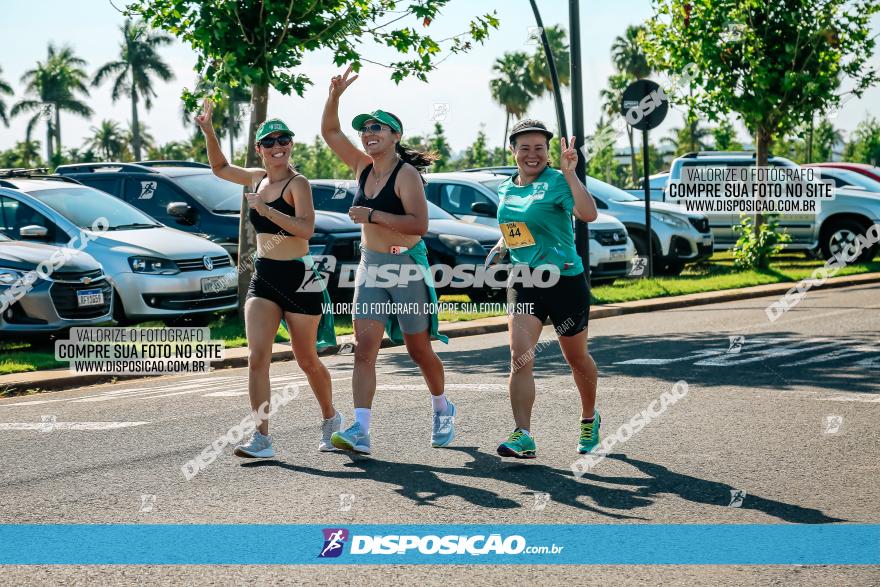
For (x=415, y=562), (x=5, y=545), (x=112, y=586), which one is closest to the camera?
(x=112, y=586)

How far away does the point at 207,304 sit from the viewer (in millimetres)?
13984

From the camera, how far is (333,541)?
16.7 feet

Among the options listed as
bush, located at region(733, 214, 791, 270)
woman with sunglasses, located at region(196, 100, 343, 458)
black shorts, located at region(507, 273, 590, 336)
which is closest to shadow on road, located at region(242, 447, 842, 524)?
woman with sunglasses, located at region(196, 100, 343, 458)

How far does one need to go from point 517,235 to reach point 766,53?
1727 centimetres

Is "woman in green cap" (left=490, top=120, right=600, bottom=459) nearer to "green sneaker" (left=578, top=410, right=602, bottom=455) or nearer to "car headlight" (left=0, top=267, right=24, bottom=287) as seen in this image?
"green sneaker" (left=578, top=410, right=602, bottom=455)

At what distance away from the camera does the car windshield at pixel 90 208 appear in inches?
543

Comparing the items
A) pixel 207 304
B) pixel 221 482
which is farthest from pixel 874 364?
pixel 207 304

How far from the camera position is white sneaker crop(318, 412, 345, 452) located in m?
7.20

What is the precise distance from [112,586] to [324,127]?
3.60m

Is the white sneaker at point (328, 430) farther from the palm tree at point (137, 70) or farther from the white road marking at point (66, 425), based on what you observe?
the palm tree at point (137, 70)

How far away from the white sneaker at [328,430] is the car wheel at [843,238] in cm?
1797

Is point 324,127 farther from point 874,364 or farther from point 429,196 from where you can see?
point 429,196

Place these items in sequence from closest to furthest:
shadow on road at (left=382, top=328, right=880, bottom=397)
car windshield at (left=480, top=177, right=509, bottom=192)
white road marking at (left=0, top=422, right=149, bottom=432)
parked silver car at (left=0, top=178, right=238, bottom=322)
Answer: white road marking at (left=0, top=422, right=149, bottom=432)
shadow on road at (left=382, top=328, right=880, bottom=397)
parked silver car at (left=0, top=178, right=238, bottom=322)
car windshield at (left=480, top=177, right=509, bottom=192)

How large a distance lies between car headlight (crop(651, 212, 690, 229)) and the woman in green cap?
14.5 meters
